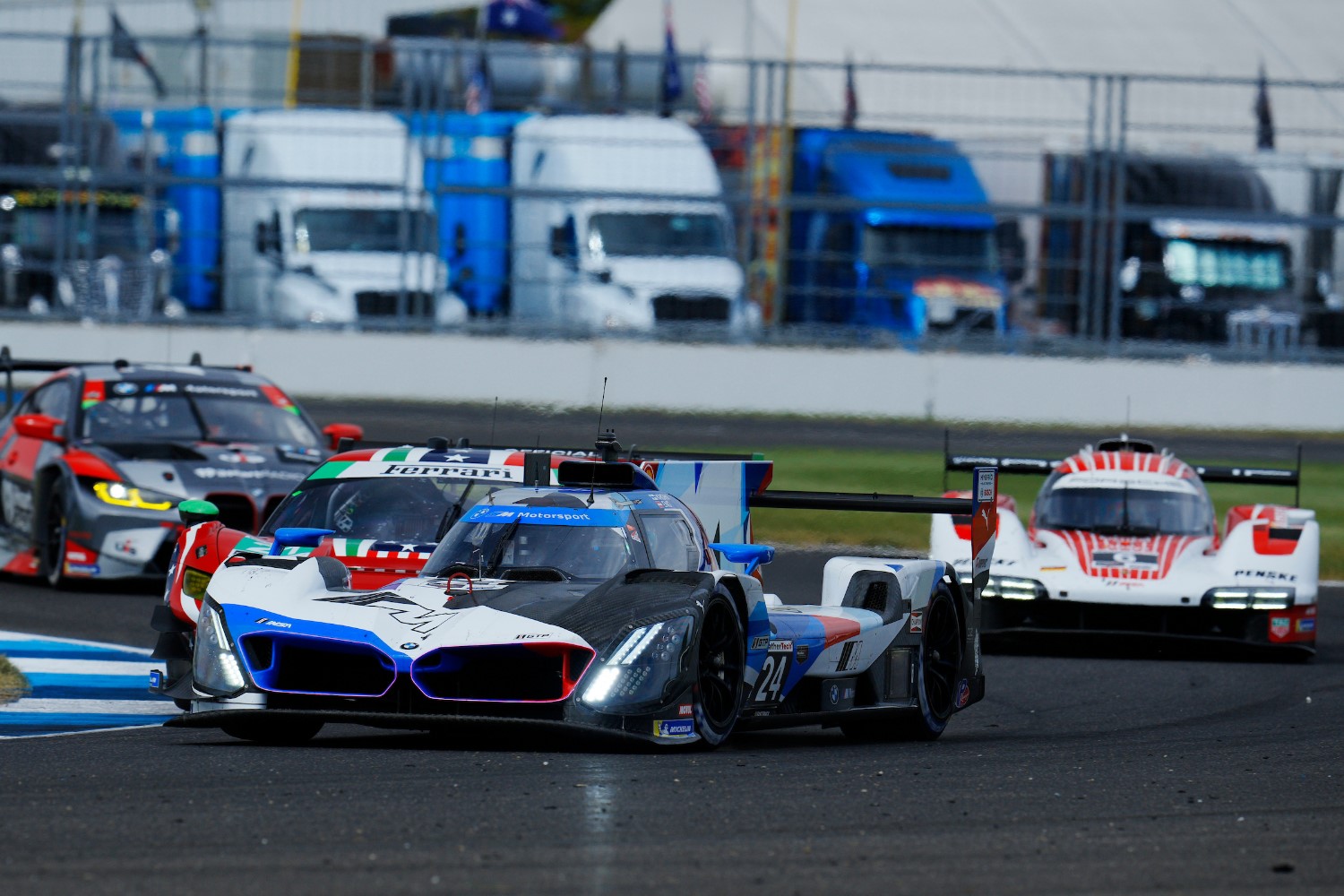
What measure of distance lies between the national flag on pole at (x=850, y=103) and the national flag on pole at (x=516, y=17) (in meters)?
14.9

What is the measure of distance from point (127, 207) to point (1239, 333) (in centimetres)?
1122

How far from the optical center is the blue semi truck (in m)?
22.7

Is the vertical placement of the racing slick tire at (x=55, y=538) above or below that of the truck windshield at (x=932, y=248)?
below

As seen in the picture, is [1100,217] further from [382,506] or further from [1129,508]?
[382,506]

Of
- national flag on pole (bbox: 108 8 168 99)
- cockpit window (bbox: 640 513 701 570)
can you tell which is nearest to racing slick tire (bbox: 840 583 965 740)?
cockpit window (bbox: 640 513 701 570)

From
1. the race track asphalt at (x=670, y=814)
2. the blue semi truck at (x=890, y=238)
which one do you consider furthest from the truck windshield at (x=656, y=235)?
the race track asphalt at (x=670, y=814)

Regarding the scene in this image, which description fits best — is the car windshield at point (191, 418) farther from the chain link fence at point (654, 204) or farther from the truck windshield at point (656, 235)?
the truck windshield at point (656, 235)

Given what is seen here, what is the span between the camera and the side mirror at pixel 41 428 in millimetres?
13523

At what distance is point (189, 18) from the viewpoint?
36406 mm

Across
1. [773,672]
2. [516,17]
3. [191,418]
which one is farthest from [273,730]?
[516,17]

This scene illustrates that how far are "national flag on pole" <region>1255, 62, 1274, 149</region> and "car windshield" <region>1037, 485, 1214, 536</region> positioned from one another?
422 inches

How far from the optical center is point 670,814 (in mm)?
6062

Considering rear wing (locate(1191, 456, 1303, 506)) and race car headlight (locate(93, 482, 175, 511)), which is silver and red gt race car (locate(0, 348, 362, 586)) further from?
rear wing (locate(1191, 456, 1303, 506))

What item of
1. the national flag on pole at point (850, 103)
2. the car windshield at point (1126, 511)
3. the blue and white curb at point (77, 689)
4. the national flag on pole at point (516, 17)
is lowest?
the blue and white curb at point (77, 689)
